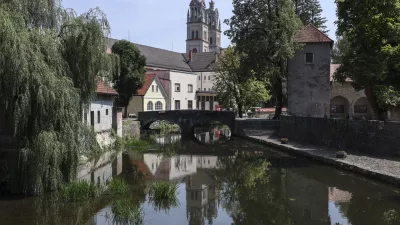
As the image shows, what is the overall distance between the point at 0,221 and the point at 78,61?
612 cm

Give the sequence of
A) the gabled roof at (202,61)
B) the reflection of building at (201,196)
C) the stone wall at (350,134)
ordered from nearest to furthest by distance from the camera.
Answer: the reflection of building at (201,196), the stone wall at (350,134), the gabled roof at (202,61)

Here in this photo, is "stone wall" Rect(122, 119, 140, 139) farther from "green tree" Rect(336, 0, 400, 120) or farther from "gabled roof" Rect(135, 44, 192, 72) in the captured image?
"gabled roof" Rect(135, 44, 192, 72)

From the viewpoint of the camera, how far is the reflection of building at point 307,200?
13.0m

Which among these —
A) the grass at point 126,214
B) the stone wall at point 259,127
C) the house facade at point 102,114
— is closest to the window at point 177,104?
the stone wall at point 259,127

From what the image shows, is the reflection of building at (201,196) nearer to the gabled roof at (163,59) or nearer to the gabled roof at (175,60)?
the gabled roof at (163,59)

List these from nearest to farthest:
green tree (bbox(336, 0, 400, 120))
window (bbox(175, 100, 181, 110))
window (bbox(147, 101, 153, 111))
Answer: green tree (bbox(336, 0, 400, 120)) → window (bbox(147, 101, 153, 111)) → window (bbox(175, 100, 181, 110))

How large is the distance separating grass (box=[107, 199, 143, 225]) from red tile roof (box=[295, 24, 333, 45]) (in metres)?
27.5

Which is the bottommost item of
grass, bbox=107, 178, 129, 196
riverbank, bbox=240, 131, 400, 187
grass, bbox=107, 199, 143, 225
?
grass, bbox=107, 199, 143, 225

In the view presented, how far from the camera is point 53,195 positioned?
1373 centimetres

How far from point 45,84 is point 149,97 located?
38.2 m

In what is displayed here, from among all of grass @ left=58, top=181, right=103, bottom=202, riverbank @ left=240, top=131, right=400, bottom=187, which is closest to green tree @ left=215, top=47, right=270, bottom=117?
riverbank @ left=240, top=131, right=400, bottom=187

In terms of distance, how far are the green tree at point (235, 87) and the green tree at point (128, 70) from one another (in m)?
9.96

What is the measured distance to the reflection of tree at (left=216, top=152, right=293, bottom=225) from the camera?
13.0 metres

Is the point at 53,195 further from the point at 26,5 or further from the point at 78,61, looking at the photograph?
the point at 26,5
